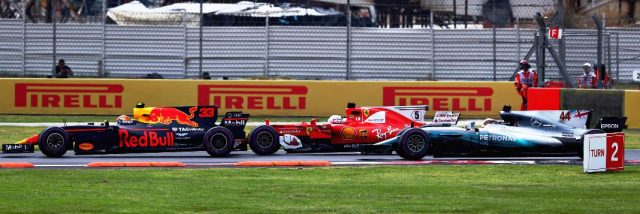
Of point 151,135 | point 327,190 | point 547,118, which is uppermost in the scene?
point 547,118

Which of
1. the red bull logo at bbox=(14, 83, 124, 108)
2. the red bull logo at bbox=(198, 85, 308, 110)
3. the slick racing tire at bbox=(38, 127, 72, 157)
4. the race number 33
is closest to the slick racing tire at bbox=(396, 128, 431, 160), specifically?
the race number 33

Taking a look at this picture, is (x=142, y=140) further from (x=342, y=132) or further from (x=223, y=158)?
(x=342, y=132)

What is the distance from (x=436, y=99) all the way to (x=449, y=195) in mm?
16596

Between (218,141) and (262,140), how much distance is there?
77 centimetres

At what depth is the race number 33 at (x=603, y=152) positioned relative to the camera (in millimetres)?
Result: 17875

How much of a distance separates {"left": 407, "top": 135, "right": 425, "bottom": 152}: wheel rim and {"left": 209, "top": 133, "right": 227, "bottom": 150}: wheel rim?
126 inches

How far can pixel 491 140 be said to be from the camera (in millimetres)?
20594

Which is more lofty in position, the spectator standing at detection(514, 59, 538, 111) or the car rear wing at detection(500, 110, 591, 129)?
the spectator standing at detection(514, 59, 538, 111)

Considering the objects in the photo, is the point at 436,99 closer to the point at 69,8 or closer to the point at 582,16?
the point at 582,16

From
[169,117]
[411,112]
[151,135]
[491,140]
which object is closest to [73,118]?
[169,117]

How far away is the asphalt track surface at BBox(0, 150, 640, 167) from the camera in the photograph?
20375 mm

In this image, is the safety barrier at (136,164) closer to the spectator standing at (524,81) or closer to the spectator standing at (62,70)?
the spectator standing at (524,81)

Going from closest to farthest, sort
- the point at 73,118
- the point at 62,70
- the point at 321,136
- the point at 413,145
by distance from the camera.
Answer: the point at 413,145 → the point at 321,136 → the point at 73,118 → the point at 62,70

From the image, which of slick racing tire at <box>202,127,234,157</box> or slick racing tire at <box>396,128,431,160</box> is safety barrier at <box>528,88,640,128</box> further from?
slick racing tire at <box>202,127,234,157</box>
